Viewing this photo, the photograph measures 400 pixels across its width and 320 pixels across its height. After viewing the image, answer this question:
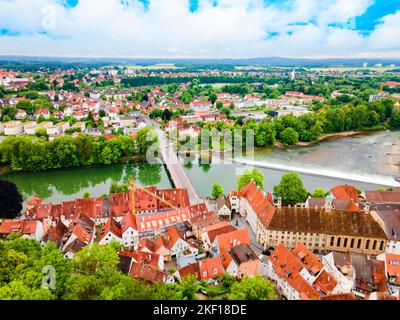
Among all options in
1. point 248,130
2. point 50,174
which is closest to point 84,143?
point 50,174

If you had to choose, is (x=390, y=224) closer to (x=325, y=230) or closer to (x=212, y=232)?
(x=325, y=230)

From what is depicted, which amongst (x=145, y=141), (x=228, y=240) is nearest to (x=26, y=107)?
(x=145, y=141)

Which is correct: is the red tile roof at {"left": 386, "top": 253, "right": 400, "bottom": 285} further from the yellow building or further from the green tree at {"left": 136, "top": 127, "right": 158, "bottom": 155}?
the green tree at {"left": 136, "top": 127, "right": 158, "bottom": 155}

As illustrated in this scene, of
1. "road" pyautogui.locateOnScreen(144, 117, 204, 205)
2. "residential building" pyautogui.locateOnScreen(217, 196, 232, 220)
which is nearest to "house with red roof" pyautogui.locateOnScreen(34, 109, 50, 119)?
"road" pyautogui.locateOnScreen(144, 117, 204, 205)

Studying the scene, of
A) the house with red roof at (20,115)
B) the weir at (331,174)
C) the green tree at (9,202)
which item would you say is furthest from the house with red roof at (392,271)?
the house with red roof at (20,115)
